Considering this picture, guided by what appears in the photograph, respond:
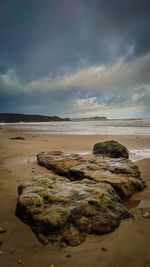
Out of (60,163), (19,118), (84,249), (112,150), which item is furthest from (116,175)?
(19,118)

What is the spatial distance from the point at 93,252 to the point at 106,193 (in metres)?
1.07

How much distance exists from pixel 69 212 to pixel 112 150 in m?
4.87

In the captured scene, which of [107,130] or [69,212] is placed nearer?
[69,212]

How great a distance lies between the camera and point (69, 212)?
261 cm

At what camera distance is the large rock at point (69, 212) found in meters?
2.39

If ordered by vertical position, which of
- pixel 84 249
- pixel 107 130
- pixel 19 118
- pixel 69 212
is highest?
pixel 19 118

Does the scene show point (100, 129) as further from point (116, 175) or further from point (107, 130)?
point (116, 175)

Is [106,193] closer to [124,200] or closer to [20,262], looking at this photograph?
[124,200]

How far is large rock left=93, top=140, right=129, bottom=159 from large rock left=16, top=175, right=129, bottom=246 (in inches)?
153

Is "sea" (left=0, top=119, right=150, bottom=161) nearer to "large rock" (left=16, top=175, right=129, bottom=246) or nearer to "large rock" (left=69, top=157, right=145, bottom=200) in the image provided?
"large rock" (left=69, top=157, right=145, bottom=200)

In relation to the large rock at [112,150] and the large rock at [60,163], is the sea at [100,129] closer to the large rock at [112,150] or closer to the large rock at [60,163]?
the large rock at [112,150]

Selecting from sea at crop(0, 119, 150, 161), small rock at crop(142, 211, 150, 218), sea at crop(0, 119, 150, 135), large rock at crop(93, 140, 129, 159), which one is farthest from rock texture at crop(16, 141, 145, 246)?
sea at crop(0, 119, 150, 135)

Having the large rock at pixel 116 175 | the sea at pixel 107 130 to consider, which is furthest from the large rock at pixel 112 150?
the large rock at pixel 116 175

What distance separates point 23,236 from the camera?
246 centimetres
